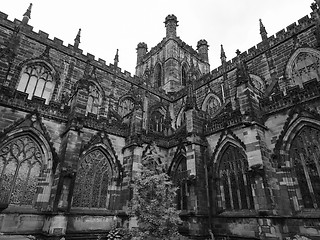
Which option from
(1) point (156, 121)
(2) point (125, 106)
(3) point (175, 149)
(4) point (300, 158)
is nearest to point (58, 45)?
(2) point (125, 106)

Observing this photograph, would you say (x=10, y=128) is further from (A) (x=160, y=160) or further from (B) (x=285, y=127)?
(B) (x=285, y=127)

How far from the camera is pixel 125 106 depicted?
67.5 feet

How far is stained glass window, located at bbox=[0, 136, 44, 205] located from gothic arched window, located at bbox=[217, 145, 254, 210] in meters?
10.5

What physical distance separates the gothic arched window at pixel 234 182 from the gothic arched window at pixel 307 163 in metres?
2.41

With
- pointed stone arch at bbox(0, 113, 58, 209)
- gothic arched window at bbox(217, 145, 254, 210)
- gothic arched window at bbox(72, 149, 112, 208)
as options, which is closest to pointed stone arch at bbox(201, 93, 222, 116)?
gothic arched window at bbox(217, 145, 254, 210)

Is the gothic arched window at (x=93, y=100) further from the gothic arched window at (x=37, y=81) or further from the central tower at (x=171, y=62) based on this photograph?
the central tower at (x=171, y=62)

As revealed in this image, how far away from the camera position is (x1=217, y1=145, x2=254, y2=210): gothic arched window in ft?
38.9

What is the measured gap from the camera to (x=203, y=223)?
40.2 feet

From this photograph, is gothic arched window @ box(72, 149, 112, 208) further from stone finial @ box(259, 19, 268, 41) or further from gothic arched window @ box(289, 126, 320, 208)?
stone finial @ box(259, 19, 268, 41)

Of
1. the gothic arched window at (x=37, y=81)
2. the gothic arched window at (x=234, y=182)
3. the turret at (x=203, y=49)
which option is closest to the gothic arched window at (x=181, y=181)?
the gothic arched window at (x=234, y=182)

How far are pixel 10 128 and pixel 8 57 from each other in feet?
16.0

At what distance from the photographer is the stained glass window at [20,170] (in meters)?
10.5

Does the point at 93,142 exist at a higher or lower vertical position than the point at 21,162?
higher

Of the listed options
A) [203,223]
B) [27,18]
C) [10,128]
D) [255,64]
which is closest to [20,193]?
[10,128]
